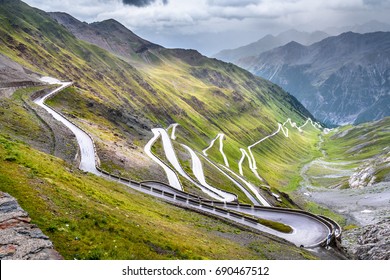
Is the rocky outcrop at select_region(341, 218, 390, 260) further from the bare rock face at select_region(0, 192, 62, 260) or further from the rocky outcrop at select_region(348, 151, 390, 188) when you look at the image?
the rocky outcrop at select_region(348, 151, 390, 188)

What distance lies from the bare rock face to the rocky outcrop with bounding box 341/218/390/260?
1980 inches

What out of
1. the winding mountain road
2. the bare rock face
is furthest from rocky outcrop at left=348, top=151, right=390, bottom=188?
the bare rock face

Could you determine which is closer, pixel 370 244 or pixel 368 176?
pixel 370 244

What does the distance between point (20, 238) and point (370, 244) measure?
2354 inches

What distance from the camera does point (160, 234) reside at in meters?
35.2

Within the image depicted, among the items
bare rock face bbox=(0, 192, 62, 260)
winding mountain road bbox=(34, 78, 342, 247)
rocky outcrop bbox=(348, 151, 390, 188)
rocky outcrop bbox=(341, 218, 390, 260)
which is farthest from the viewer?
rocky outcrop bbox=(348, 151, 390, 188)

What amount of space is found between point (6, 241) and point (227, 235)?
103 feet

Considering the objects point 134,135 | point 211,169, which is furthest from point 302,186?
point 134,135

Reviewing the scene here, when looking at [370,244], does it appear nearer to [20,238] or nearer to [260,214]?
[260,214]

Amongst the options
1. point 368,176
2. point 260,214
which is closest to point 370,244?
point 260,214

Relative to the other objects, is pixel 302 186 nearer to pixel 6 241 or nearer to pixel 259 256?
pixel 259 256

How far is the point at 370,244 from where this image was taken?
209ft

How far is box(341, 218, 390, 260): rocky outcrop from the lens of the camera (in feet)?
191

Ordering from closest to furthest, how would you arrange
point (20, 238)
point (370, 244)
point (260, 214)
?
point (20, 238), point (370, 244), point (260, 214)
